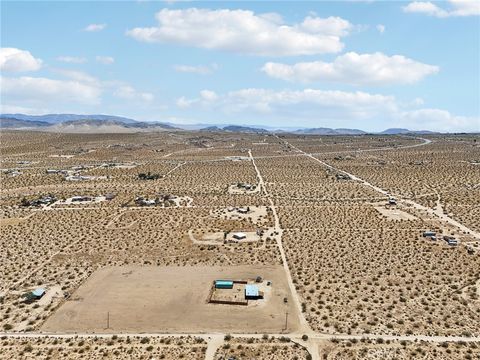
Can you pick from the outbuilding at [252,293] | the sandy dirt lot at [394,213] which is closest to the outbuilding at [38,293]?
the outbuilding at [252,293]

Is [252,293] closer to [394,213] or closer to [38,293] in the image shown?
[38,293]

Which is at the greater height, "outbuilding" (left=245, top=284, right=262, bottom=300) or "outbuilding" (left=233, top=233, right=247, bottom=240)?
"outbuilding" (left=233, top=233, right=247, bottom=240)

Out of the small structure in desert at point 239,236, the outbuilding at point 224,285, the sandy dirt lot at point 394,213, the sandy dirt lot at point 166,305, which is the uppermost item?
the sandy dirt lot at point 394,213

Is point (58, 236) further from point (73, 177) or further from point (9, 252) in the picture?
point (73, 177)

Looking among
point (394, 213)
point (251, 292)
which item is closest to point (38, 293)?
point (251, 292)

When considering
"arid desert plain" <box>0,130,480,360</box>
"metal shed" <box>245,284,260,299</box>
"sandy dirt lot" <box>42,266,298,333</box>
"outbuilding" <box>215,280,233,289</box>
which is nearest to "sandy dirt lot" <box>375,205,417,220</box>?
"arid desert plain" <box>0,130,480,360</box>

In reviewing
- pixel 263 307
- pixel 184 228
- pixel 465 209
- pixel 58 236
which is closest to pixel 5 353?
pixel 263 307

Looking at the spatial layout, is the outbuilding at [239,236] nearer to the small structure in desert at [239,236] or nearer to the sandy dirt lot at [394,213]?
the small structure in desert at [239,236]

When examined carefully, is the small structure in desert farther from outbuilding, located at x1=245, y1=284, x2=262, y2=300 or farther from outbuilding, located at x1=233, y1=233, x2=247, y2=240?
outbuilding, located at x1=245, y1=284, x2=262, y2=300
